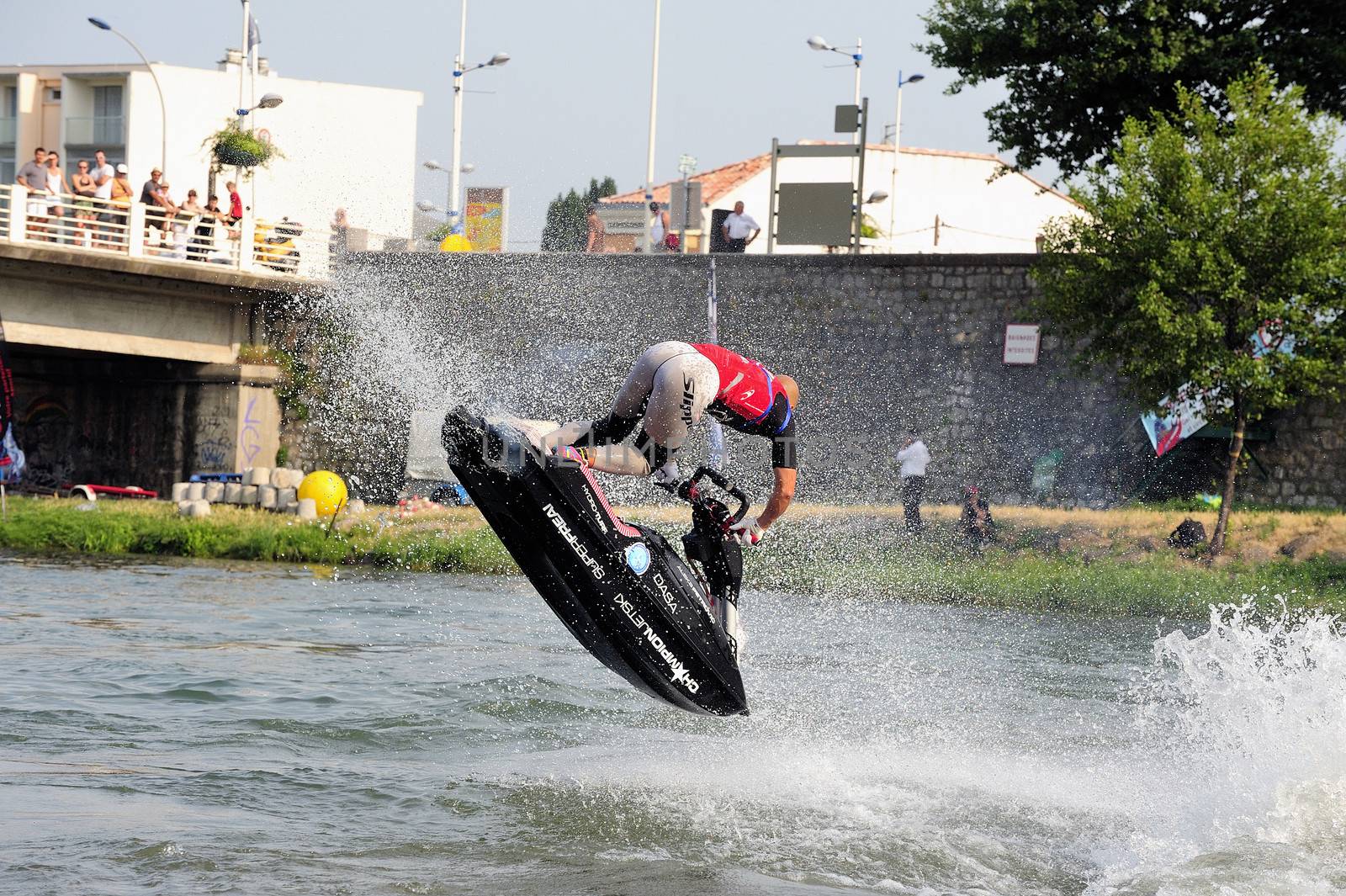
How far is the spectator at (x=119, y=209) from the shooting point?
26.3 meters

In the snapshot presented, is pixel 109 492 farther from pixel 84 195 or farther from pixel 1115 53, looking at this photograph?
pixel 1115 53

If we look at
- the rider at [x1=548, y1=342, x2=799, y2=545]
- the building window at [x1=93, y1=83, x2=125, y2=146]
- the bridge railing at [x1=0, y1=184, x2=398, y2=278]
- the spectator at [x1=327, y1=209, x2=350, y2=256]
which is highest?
the building window at [x1=93, y1=83, x2=125, y2=146]

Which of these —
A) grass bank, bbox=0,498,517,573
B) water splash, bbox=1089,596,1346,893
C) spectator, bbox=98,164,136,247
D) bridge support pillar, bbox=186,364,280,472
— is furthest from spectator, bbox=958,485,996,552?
spectator, bbox=98,164,136,247

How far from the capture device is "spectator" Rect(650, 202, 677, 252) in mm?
30812

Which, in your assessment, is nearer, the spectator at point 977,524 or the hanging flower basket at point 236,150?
the spectator at point 977,524

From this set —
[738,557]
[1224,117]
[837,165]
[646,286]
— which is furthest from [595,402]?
[837,165]

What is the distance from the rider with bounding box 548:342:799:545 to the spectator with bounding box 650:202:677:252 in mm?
22583

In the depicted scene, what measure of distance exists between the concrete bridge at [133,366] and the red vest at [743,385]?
20278mm

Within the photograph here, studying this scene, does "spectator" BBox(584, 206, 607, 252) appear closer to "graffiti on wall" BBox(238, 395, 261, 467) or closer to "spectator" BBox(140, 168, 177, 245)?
"graffiti on wall" BBox(238, 395, 261, 467)

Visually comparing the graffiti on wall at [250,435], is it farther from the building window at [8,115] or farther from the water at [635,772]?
the building window at [8,115]

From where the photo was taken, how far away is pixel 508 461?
26.4ft

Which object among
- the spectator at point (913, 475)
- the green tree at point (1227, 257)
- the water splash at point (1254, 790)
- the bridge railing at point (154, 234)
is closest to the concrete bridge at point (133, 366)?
the bridge railing at point (154, 234)

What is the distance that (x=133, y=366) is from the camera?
101 feet

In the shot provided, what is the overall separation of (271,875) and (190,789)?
1.56m
